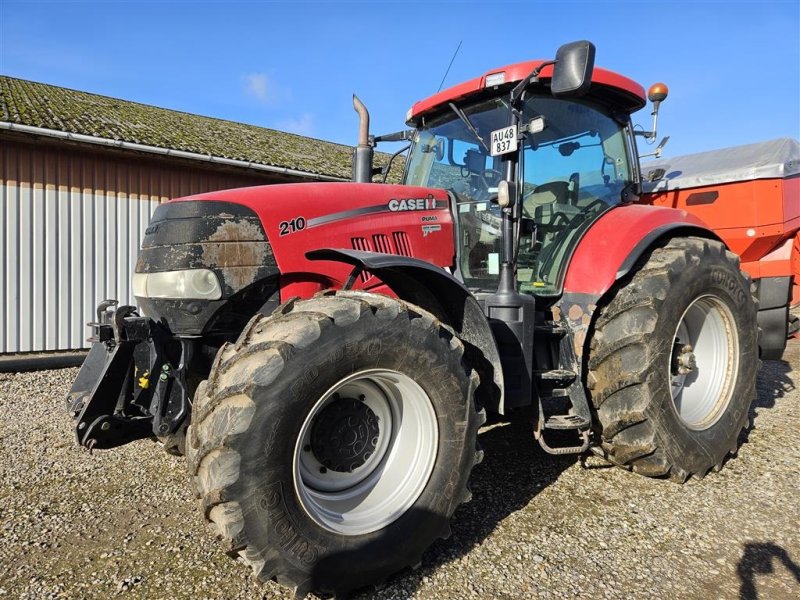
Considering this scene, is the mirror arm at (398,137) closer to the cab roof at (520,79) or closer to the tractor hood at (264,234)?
the cab roof at (520,79)

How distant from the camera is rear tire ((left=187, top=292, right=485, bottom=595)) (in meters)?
2.06

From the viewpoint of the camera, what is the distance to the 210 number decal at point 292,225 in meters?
2.82

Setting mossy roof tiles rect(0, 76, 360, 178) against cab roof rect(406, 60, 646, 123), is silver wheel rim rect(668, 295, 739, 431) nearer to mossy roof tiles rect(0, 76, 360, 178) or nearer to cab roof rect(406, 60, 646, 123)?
cab roof rect(406, 60, 646, 123)

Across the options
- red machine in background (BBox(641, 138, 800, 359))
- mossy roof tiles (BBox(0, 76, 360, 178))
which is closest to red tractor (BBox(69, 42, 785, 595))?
red machine in background (BBox(641, 138, 800, 359))

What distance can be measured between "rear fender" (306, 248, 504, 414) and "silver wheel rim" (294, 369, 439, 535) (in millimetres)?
460

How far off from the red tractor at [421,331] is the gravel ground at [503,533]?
0.90 feet

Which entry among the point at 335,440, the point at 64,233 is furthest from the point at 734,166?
the point at 64,233

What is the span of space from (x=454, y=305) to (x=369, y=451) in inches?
33.9

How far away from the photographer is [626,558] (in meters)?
2.69

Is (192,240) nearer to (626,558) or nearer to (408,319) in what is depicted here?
(408,319)

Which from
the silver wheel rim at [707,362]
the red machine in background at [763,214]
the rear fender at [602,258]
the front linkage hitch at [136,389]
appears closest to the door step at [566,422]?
the rear fender at [602,258]

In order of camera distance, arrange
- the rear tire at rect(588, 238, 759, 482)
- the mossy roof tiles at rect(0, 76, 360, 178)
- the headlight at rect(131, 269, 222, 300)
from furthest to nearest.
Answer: the mossy roof tiles at rect(0, 76, 360, 178), the rear tire at rect(588, 238, 759, 482), the headlight at rect(131, 269, 222, 300)

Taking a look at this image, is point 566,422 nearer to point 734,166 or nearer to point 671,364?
point 671,364

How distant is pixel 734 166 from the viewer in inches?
208
